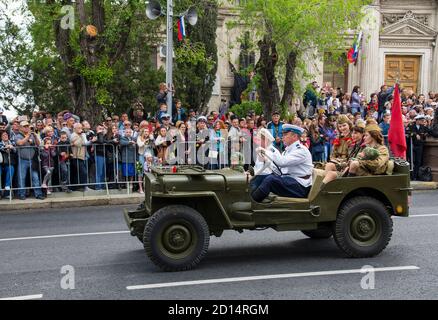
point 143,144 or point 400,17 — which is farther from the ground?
point 400,17

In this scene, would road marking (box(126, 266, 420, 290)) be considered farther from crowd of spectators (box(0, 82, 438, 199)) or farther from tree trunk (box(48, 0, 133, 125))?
tree trunk (box(48, 0, 133, 125))

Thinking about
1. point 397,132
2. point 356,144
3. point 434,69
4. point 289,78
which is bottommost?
point 356,144

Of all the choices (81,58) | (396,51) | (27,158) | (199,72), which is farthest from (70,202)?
(396,51)

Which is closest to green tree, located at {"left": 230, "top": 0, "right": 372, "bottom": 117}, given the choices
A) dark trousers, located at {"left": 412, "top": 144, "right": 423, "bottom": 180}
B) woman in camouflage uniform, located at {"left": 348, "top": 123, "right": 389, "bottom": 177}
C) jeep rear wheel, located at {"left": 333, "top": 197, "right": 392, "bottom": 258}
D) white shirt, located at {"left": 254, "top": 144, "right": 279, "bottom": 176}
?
dark trousers, located at {"left": 412, "top": 144, "right": 423, "bottom": 180}

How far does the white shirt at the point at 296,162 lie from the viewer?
721 centimetres

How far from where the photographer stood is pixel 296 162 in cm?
724

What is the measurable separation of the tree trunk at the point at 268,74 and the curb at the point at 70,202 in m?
8.59

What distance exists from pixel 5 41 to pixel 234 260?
1815cm

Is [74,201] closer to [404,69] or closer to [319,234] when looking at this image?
[319,234]

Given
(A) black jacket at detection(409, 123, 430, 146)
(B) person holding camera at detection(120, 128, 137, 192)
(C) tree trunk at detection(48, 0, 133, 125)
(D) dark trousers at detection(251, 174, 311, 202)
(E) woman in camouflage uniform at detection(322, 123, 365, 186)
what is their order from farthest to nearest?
(C) tree trunk at detection(48, 0, 133, 125), (A) black jacket at detection(409, 123, 430, 146), (B) person holding camera at detection(120, 128, 137, 192), (E) woman in camouflage uniform at detection(322, 123, 365, 186), (D) dark trousers at detection(251, 174, 311, 202)

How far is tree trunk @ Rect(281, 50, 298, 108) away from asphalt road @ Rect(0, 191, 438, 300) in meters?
10.6

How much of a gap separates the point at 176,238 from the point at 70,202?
20.4 feet

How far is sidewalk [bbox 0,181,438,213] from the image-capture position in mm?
12078
